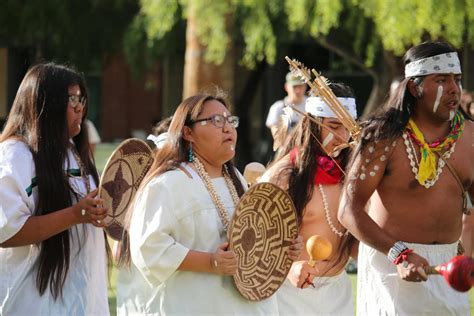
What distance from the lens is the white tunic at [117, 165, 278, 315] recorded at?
181 inches

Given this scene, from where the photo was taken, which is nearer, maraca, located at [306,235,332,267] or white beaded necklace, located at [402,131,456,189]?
white beaded necklace, located at [402,131,456,189]

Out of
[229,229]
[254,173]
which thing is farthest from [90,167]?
[254,173]

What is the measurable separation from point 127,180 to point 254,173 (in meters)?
1.49

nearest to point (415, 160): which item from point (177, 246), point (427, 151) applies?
point (427, 151)

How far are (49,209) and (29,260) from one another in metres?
0.26

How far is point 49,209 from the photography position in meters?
5.07

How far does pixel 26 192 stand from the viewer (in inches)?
197

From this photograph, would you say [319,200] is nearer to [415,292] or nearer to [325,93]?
[325,93]

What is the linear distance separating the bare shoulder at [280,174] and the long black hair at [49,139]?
1001 mm

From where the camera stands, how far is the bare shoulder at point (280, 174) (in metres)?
5.87

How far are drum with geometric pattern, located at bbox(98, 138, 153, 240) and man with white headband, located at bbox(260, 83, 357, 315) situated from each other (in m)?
0.79

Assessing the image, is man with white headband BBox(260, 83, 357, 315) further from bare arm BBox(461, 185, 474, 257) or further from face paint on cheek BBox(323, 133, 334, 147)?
bare arm BBox(461, 185, 474, 257)

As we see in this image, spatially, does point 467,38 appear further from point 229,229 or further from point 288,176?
point 229,229

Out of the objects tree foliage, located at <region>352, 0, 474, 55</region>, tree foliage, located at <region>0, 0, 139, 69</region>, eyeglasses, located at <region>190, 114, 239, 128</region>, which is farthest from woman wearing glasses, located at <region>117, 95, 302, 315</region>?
tree foliage, located at <region>0, 0, 139, 69</region>
